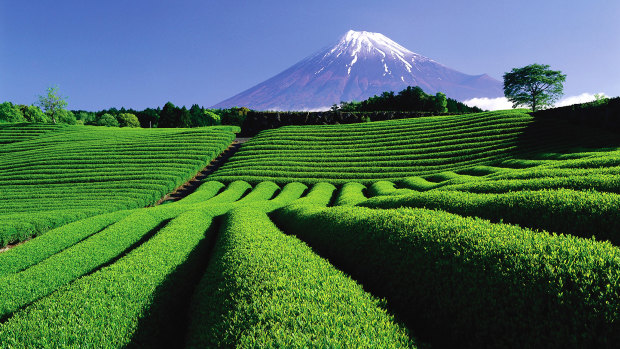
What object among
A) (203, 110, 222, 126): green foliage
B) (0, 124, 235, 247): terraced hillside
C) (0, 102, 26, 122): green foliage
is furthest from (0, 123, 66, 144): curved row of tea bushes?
(203, 110, 222, 126): green foliage

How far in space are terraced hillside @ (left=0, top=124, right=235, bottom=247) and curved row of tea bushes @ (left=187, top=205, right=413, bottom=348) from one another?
1838cm

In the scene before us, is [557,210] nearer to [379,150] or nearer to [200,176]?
[379,150]

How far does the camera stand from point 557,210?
8086 millimetres

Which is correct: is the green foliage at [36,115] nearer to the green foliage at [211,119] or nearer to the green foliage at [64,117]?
the green foliage at [64,117]

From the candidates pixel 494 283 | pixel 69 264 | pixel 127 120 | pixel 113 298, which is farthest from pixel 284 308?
pixel 127 120

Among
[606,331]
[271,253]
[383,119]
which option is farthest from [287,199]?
[383,119]

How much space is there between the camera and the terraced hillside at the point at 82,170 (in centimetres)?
2300

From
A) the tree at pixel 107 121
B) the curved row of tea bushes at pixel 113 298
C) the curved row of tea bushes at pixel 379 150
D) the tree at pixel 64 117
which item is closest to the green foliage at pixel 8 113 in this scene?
the tree at pixel 64 117

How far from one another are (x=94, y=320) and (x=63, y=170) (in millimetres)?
38336

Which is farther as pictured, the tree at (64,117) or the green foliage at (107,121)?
the tree at (64,117)

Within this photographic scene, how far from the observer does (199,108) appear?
Answer: 108125 millimetres

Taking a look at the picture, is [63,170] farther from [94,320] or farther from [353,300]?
[353,300]

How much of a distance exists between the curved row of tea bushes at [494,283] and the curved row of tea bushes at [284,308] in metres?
0.84

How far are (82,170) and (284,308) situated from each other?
1587 inches
